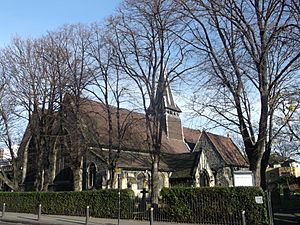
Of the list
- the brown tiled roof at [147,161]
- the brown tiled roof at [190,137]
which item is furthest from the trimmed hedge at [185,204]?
the brown tiled roof at [190,137]

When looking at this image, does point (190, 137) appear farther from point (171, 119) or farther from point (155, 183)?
point (155, 183)

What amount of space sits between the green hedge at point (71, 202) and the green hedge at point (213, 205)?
3170mm

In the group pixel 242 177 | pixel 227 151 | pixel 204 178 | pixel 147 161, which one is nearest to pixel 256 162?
pixel 242 177

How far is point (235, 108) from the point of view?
2042 centimetres

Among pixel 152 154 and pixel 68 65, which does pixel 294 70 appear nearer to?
pixel 152 154

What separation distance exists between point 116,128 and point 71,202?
16.0m

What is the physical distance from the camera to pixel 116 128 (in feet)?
134

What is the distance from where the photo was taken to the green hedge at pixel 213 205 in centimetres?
1792

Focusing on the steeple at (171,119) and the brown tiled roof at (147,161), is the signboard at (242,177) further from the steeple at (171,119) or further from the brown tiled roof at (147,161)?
the steeple at (171,119)

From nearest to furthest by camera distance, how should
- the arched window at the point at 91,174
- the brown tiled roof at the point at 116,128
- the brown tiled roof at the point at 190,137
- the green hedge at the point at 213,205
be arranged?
the green hedge at the point at 213,205, the brown tiled roof at the point at 116,128, the arched window at the point at 91,174, the brown tiled roof at the point at 190,137

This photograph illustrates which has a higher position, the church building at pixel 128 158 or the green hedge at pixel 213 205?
the church building at pixel 128 158

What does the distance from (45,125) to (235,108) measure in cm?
1966

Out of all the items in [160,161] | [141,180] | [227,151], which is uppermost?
[227,151]

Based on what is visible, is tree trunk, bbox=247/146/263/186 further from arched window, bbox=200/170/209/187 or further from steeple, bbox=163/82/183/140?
steeple, bbox=163/82/183/140
